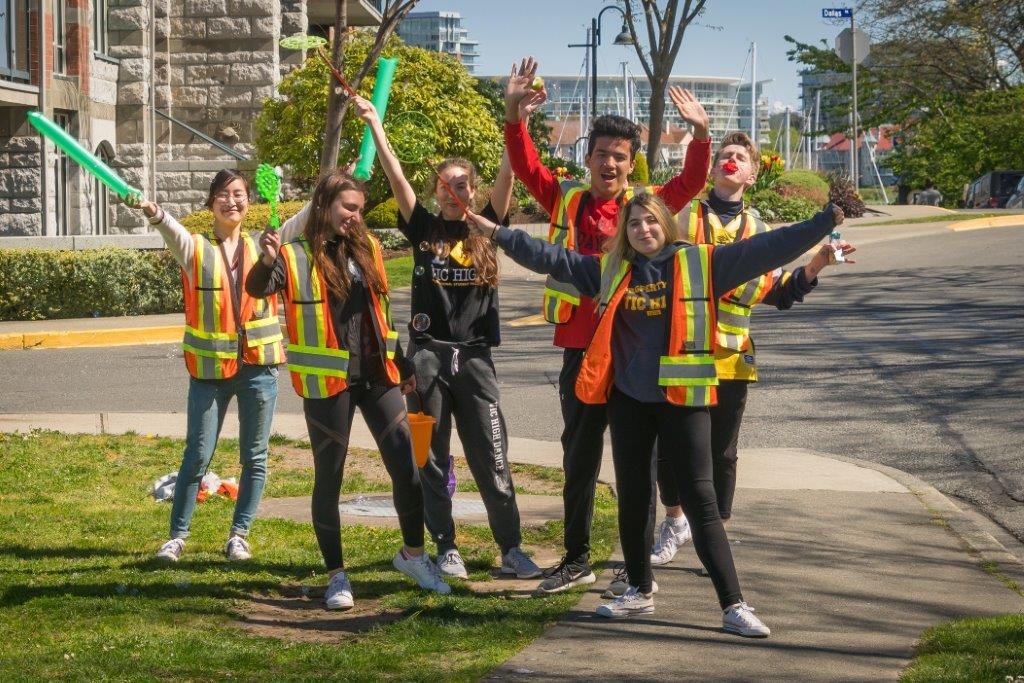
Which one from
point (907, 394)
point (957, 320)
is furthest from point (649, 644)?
point (957, 320)

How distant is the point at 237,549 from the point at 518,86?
259cm

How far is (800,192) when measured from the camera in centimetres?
3091

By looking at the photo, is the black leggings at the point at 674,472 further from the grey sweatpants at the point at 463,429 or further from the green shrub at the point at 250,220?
the green shrub at the point at 250,220

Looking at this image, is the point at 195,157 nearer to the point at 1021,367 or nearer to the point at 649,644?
the point at 1021,367

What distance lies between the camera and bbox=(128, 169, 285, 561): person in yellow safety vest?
21.1 feet

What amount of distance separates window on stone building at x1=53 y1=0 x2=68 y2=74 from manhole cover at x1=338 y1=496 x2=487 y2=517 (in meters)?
17.4

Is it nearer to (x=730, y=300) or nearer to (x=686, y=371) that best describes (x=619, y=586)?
(x=686, y=371)

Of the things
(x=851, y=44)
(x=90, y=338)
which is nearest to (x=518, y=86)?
(x=90, y=338)

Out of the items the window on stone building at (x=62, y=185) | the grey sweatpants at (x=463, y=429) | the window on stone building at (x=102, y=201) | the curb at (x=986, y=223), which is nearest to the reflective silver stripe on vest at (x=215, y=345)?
the grey sweatpants at (x=463, y=429)

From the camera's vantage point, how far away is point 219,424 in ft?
21.6

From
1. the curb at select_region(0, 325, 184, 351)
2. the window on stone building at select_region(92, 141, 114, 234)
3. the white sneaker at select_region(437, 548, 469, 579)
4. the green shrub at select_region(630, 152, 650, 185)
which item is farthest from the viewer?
the window on stone building at select_region(92, 141, 114, 234)

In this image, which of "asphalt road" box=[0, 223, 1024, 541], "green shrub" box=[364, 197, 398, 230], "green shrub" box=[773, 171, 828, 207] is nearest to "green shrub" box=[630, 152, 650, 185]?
"asphalt road" box=[0, 223, 1024, 541]

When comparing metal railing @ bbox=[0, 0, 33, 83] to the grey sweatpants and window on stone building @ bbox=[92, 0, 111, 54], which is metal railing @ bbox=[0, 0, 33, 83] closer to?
window on stone building @ bbox=[92, 0, 111, 54]

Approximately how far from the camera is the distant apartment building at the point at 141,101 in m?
22.6
